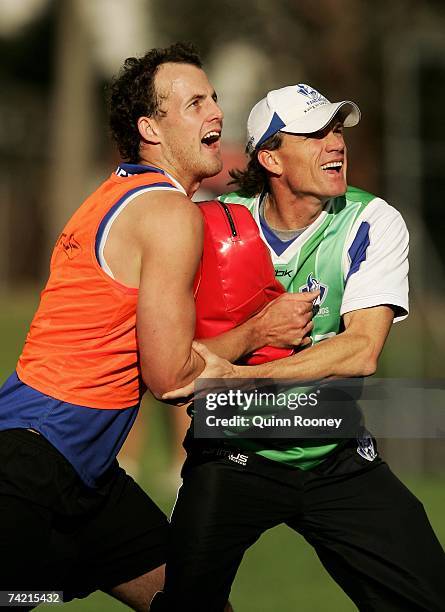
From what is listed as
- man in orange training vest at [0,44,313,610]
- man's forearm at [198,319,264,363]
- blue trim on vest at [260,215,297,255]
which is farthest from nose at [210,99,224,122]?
man's forearm at [198,319,264,363]

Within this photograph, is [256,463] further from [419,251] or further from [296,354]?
[419,251]

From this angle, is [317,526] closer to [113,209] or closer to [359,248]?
[359,248]

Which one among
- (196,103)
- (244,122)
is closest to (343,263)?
(196,103)

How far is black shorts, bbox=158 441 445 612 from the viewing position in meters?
4.84

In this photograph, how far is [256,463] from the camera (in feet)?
16.7

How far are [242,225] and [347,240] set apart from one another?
45cm

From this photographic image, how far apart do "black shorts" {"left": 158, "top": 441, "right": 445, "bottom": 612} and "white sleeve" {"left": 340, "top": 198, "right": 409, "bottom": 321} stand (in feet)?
2.06

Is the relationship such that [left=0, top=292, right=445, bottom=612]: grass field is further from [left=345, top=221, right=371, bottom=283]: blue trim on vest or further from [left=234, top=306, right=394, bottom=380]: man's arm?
[left=345, top=221, right=371, bottom=283]: blue trim on vest

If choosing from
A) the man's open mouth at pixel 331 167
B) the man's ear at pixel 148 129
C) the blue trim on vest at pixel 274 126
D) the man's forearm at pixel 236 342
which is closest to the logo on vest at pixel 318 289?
the man's forearm at pixel 236 342

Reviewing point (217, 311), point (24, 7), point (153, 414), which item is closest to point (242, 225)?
point (217, 311)

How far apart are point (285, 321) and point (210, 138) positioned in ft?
2.67

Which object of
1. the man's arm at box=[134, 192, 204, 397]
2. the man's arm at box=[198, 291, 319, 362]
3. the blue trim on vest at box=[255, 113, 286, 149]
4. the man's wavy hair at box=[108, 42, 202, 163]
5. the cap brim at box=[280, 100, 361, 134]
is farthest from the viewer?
the blue trim on vest at box=[255, 113, 286, 149]

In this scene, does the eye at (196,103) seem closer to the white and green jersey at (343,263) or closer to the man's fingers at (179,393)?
the white and green jersey at (343,263)

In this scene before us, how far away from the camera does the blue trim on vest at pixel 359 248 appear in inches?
200
